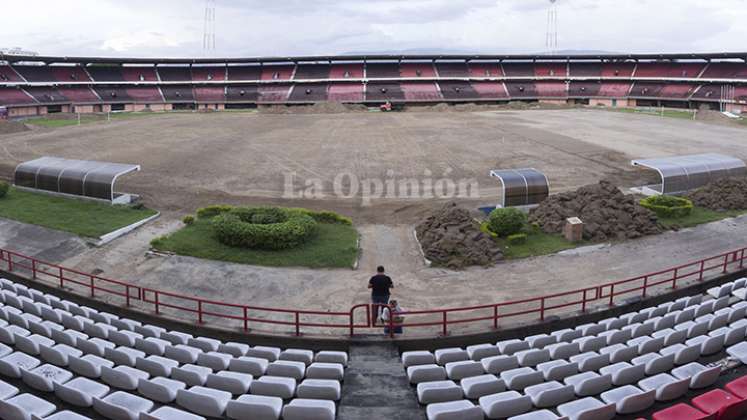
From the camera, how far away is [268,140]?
5072 cm

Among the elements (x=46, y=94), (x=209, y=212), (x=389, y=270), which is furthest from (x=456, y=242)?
(x=46, y=94)

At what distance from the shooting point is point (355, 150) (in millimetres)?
44438

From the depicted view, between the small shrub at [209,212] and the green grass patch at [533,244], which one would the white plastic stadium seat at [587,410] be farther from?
the small shrub at [209,212]

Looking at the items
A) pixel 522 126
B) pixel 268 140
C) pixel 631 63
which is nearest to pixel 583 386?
pixel 268 140

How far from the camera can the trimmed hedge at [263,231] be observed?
69.8 feet

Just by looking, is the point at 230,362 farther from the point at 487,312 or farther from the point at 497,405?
the point at 487,312

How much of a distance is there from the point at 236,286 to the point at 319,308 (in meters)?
3.38

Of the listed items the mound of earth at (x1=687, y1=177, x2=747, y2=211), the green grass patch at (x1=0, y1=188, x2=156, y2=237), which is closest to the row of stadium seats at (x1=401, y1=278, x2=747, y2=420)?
the mound of earth at (x1=687, y1=177, x2=747, y2=211)

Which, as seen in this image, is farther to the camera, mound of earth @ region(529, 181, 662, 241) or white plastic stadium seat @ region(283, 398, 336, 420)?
mound of earth @ region(529, 181, 662, 241)

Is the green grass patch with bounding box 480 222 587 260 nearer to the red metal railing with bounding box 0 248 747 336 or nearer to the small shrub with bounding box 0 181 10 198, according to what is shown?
the red metal railing with bounding box 0 248 747 336

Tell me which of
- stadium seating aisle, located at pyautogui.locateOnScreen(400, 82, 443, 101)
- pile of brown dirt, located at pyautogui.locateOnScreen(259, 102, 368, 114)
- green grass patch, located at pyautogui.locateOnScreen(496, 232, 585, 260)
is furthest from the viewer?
stadium seating aisle, located at pyautogui.locateOnScreen(400, 82, 443, 101)

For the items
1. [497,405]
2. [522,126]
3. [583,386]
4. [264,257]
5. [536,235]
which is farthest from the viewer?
[522,126]

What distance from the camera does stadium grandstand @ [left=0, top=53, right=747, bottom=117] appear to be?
8700cm

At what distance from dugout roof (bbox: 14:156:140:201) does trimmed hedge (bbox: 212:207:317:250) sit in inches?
340
